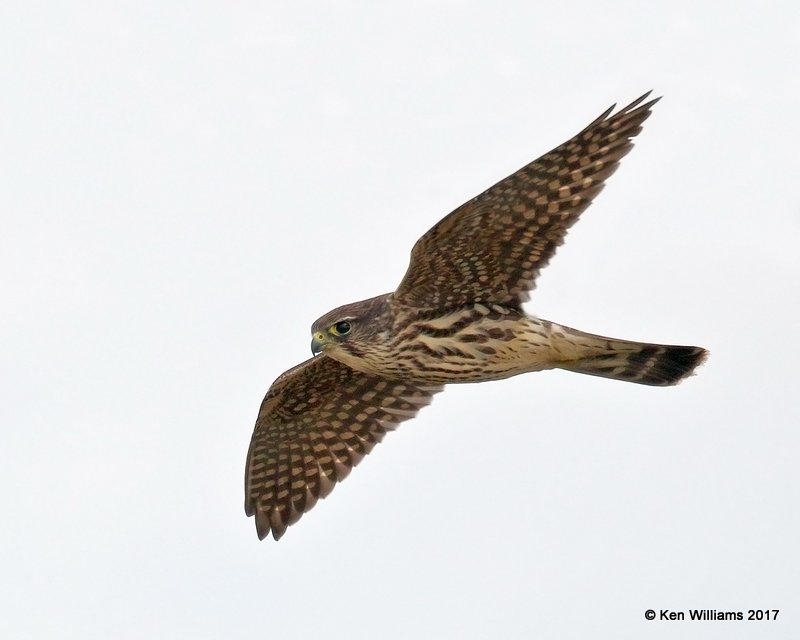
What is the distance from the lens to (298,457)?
1400 centimetres

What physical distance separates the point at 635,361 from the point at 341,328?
7.69 ft

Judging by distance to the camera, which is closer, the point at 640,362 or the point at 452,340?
the point at 452,340

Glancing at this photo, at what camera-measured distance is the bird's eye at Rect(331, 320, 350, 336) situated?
12516mm

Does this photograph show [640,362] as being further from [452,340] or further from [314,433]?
[314,433]

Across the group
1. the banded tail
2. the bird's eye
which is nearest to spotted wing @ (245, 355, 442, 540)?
the bird's eye

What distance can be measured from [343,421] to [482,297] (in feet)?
7.63

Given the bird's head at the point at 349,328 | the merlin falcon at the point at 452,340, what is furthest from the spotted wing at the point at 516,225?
the bird's head at the point at 349,328

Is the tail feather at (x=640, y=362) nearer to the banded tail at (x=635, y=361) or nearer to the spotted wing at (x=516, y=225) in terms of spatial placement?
the banded tail at (x=635, y=361)

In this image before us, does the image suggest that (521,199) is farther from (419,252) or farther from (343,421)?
(343,421)

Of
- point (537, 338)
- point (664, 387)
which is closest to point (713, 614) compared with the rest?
point (664, 387)

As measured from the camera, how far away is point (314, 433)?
14023 millimetres

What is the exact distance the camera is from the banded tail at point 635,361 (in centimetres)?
1234

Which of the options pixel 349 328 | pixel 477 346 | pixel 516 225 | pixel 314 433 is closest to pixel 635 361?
pixel 477 346

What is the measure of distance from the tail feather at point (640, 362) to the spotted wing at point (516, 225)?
2.43 feet
